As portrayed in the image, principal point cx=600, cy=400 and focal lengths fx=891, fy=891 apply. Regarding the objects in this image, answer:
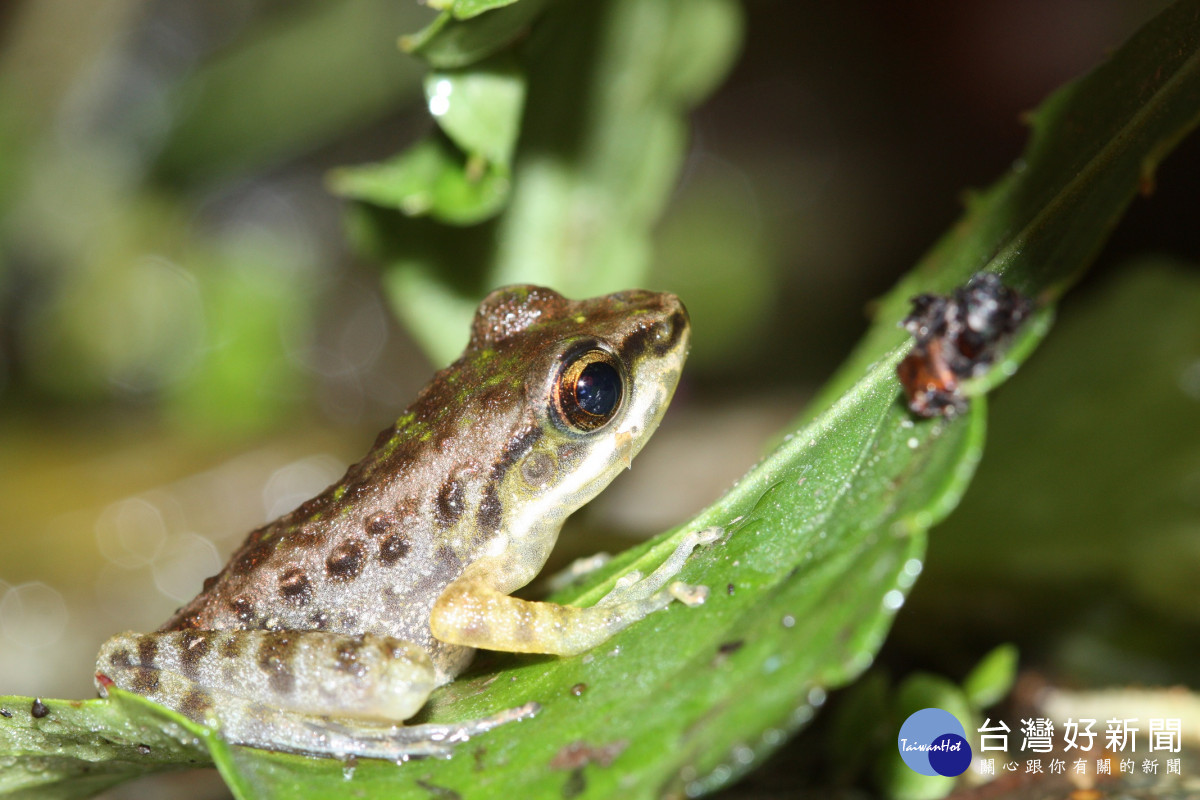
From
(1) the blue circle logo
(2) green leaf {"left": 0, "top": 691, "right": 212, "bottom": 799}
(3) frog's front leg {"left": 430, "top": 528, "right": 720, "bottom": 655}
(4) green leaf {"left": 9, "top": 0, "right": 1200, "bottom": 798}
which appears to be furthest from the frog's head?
(1) the blue circle logo

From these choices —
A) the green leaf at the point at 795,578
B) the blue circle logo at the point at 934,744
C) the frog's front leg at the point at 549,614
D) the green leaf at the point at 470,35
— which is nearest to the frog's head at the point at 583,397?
the frog's front leg at the point at 549,614

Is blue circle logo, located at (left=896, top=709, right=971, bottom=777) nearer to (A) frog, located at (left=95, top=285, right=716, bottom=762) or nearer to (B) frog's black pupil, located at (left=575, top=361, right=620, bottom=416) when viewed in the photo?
(A) frog, located at (left=95, top=285, right=716, bottom=762)

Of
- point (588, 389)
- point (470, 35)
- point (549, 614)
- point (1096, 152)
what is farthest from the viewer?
point (588, 389)

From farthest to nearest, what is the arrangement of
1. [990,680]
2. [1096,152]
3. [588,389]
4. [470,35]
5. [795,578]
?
[990,680]
[588,389]
[470,35]
[1096,152]
[795,578]

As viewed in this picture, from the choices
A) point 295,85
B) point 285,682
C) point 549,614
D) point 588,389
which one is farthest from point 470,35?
point 295,85

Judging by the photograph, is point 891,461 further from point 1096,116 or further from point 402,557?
point 402,557

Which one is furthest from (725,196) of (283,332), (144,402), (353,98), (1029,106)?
(144,402)

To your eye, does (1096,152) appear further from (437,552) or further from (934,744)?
(437,552)
